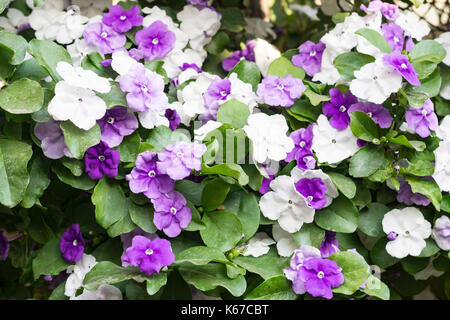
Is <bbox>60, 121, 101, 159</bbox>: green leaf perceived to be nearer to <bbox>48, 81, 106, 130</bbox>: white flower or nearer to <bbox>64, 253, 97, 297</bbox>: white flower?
<bbox>48, 81, 106, 130</bbox>: white flower

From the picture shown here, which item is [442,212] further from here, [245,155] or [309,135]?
[245,155]

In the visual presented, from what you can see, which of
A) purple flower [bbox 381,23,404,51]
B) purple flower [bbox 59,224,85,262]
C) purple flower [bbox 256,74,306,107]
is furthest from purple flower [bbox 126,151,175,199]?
purple flower [bbox 381,23,404,51]

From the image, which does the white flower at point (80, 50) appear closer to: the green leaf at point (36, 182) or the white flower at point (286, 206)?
the green leaf at point (36, 182)

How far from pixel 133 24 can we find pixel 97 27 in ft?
0.30

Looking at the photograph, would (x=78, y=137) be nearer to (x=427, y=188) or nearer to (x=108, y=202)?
(x=108, y=202)

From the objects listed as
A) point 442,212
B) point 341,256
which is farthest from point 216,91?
point 442,212

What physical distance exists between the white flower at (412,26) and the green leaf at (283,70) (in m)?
0.28

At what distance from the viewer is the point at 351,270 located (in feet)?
3.64

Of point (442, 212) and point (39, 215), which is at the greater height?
point (442, 212)

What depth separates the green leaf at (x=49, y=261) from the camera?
1237mm

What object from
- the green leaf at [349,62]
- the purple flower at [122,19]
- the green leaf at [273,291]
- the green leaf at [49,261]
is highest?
the green leaf at [349,62]

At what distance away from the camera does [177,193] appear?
3.73 feet

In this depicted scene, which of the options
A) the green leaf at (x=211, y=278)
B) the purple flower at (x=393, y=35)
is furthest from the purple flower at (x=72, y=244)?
the purple flower at (x=393, y=35)

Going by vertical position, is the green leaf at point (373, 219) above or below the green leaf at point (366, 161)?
below
